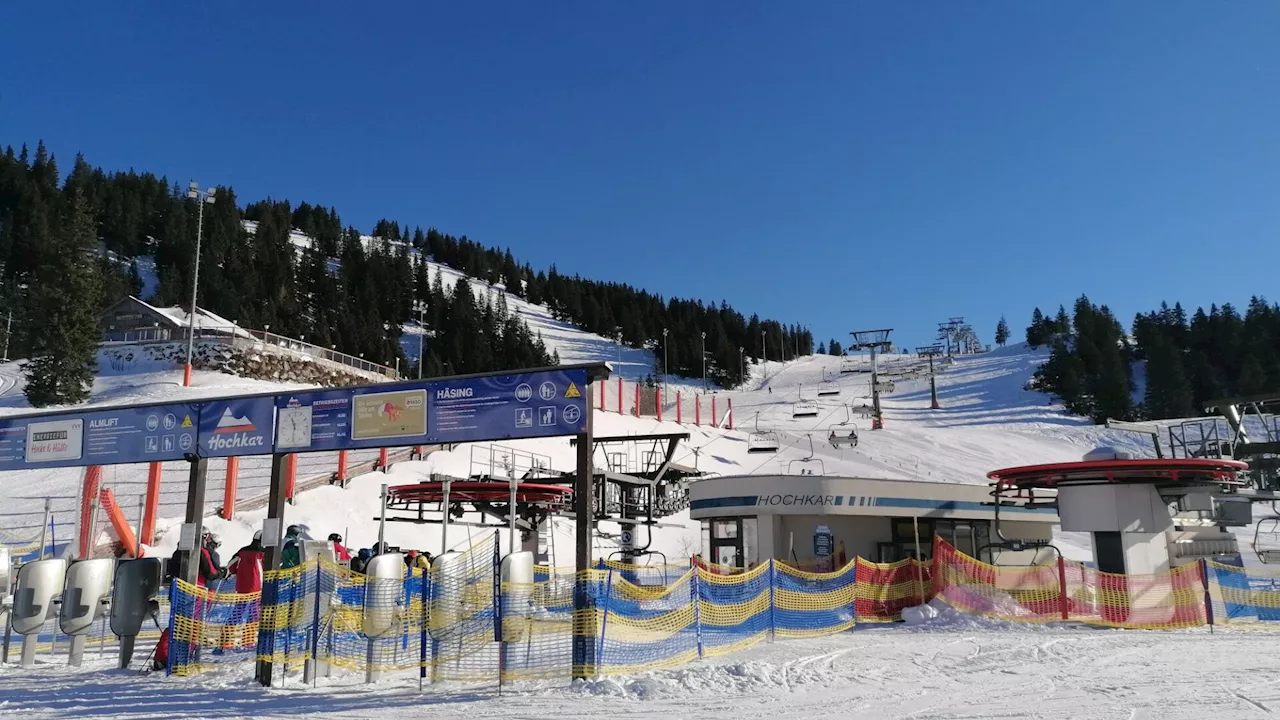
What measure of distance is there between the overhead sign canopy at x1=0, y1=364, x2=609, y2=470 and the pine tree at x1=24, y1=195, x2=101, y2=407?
1333 inches

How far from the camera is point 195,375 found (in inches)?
1924

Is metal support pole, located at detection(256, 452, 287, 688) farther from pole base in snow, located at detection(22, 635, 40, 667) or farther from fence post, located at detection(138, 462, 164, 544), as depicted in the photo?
fence post, located at detection(138, 462, 164, 544)

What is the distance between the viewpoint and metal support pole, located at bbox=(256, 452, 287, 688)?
36.8 ft

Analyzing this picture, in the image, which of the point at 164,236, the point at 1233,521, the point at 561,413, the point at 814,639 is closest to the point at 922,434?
the point at 1233,521

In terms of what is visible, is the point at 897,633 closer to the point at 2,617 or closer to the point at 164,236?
the point at 2,617

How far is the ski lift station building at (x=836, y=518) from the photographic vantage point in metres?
21.8

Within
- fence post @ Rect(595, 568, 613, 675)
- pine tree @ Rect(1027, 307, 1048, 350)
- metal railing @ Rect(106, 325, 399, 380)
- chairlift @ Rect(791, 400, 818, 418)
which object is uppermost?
pine tree @ Rect(1027, 307, 1048, 350)

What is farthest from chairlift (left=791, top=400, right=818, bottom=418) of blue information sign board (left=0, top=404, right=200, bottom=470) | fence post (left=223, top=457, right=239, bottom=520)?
blue information sign board (left=0, top=404, right=200, bottom=470)

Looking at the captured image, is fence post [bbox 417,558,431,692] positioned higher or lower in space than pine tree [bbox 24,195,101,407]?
lower

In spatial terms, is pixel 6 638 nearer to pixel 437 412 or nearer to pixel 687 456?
pixel 437 412

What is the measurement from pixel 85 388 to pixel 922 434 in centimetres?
4508

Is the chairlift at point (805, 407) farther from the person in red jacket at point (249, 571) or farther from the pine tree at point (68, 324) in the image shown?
the person in red jacket at point (249, 571)

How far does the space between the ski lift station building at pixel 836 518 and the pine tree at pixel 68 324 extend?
35976 mm

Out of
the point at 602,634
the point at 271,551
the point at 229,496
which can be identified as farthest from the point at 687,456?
the point at 602,634
